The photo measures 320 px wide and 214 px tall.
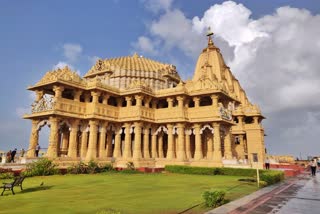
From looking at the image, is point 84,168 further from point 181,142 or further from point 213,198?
point 213,198

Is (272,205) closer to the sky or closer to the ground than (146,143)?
closer to the ground

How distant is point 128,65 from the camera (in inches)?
1839

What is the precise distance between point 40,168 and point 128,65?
27.5m

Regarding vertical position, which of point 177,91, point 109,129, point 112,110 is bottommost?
point 109,129

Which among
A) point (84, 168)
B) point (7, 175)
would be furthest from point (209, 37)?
point (7, 175)

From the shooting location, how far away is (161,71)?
157ft

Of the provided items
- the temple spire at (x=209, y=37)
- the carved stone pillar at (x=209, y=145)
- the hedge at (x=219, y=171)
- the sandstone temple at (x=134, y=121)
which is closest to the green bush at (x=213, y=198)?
the hedge at (x=219, y=171)

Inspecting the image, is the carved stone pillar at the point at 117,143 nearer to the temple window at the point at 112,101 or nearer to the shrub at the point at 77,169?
the temple window at the point at 112,101

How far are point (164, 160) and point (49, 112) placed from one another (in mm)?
16073

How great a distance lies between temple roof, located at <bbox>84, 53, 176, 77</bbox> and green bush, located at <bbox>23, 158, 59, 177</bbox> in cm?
2363

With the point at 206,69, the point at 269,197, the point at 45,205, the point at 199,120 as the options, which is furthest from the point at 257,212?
the point at 206,69

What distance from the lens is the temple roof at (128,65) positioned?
4535cm

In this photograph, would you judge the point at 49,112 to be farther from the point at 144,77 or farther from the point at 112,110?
the point at 144,77

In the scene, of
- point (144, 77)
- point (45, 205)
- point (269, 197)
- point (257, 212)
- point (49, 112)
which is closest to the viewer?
point (257, 212)
